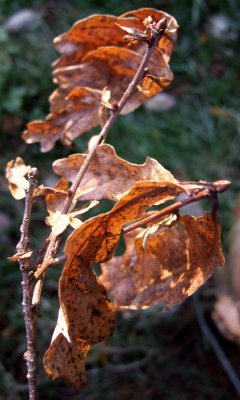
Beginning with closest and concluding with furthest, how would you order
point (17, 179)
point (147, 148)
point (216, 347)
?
1. point (17, 179)
2. point (216, 347)
3. point (147, 148)

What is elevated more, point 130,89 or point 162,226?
point 130,89

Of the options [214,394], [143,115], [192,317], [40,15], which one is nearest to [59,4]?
[40,15]

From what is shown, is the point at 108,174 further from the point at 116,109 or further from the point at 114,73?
the point at 114,73

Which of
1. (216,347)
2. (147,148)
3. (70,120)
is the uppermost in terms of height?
(70,120)

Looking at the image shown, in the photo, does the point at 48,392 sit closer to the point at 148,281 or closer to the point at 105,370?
the point at 105,370

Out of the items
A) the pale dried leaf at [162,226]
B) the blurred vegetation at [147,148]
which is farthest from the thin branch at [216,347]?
the pale dried leaf at [162,226]

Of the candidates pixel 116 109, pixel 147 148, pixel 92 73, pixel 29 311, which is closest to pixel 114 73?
pixel 92 73
